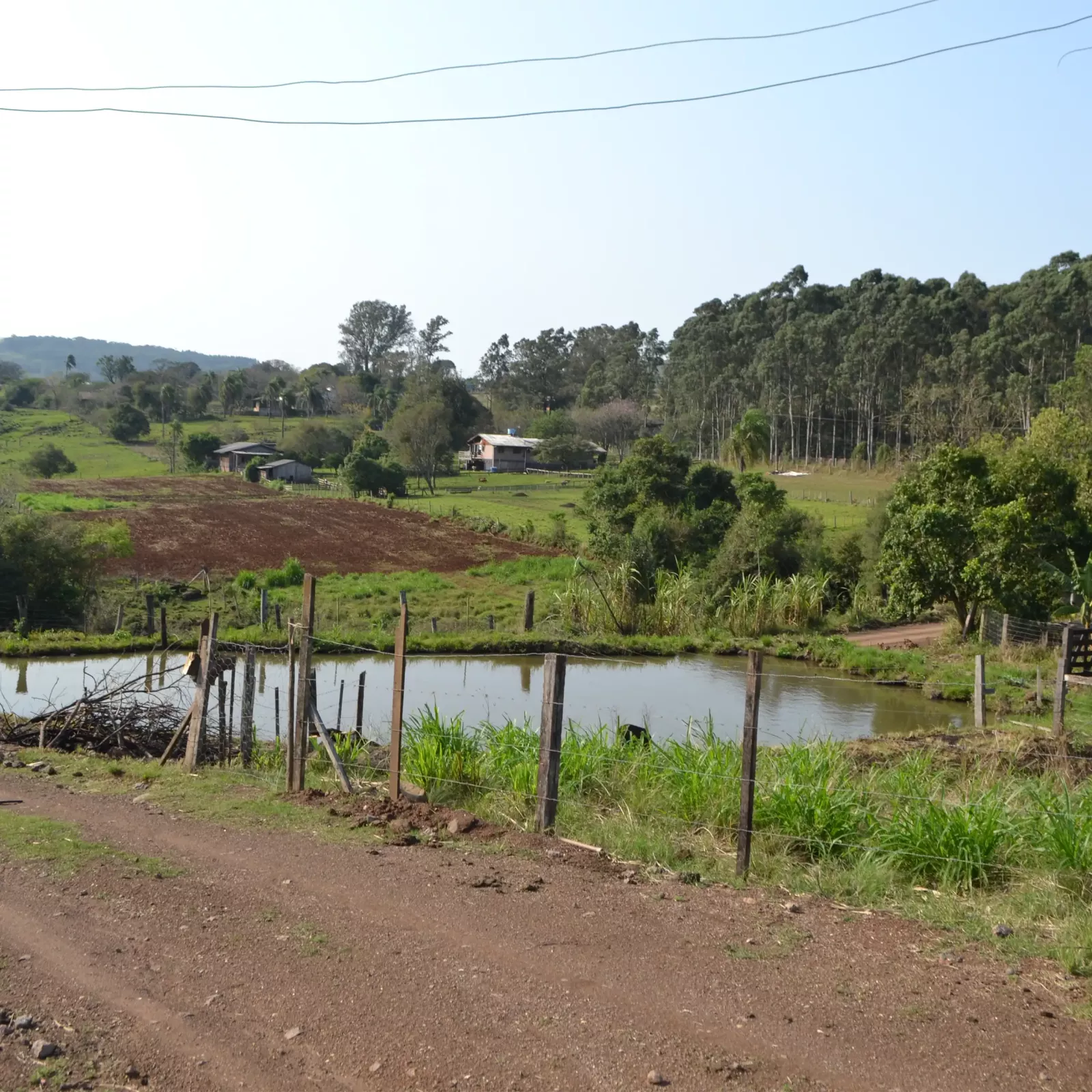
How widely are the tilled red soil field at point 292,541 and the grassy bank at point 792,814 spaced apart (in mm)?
29036

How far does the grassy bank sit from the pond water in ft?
21.2

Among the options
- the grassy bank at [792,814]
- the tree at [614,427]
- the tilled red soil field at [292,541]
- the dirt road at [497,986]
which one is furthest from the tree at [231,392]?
the dirt road at [497,986]

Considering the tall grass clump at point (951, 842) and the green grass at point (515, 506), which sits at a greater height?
the green grass at point (515, 506)

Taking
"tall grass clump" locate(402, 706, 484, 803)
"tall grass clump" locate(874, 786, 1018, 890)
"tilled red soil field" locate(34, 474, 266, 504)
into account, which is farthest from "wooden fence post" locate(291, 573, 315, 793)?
"tilled red soil field" locate(34, 474, 266, 504)

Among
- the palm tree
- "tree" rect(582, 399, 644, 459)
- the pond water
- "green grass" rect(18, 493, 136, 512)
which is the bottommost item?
the pond water

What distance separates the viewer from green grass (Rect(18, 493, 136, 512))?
54169 mm

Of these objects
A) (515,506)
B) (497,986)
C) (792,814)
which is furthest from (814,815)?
(515,506)

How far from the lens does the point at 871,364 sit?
249 feet

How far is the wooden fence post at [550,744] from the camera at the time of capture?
8.14 metres

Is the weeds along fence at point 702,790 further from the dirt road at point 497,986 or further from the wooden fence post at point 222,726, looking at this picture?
the dirt road at point 497,986

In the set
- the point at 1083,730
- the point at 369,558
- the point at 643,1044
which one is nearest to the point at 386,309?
the point at 369,558

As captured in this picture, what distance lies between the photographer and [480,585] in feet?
126

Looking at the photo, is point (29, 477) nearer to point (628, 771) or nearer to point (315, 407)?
point (315, 407)

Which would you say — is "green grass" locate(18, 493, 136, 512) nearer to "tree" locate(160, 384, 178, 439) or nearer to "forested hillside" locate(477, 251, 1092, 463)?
"forested hillside" locate(477, 251, 1092, 463)
